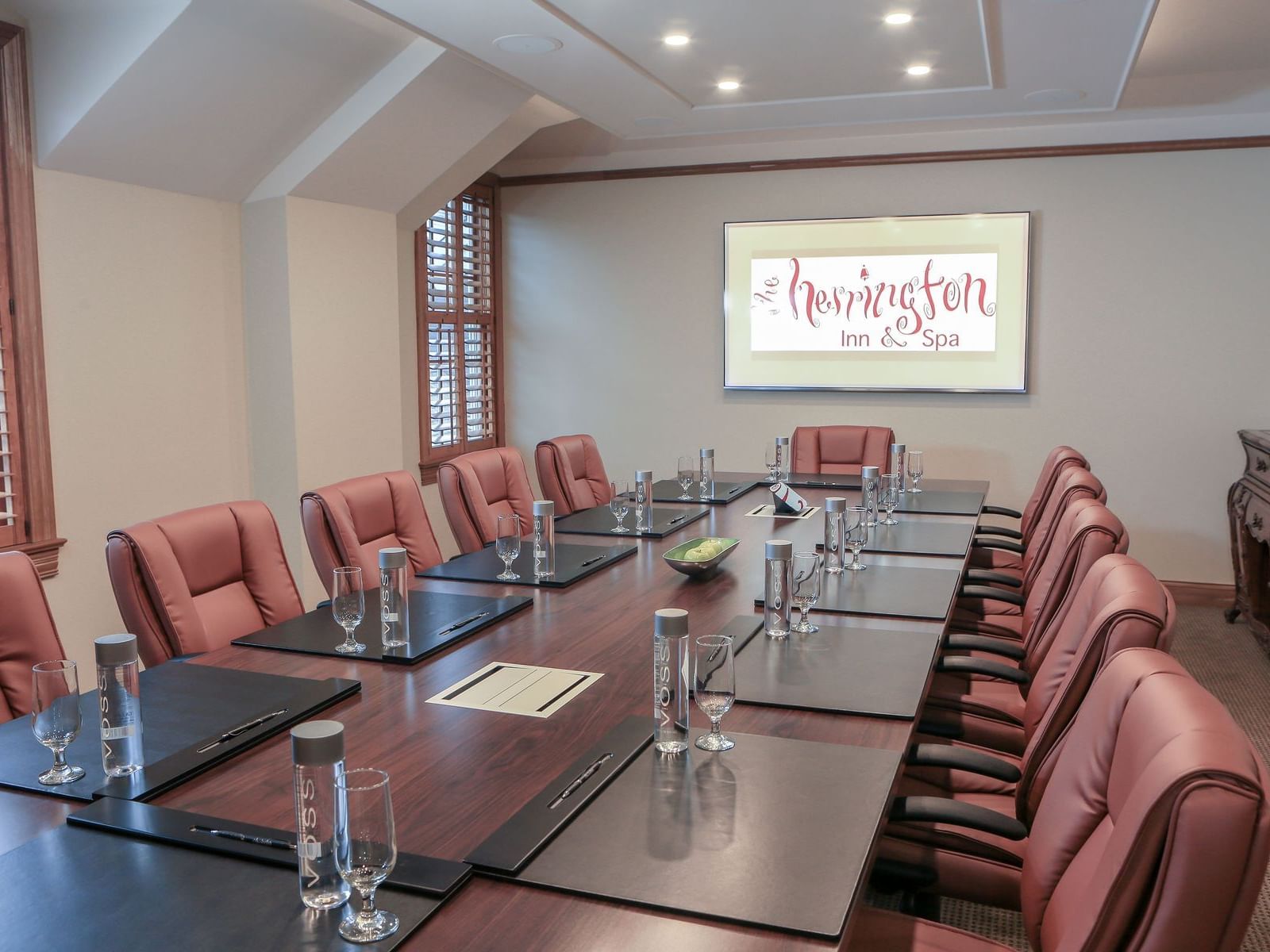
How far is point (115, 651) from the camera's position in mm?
1627

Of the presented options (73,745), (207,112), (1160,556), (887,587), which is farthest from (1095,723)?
(1160,556)

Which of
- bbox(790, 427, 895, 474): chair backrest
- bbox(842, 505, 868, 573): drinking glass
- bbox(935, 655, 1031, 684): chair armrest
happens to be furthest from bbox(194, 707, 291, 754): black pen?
bbox(790, 427, 895, 474): chair backrest

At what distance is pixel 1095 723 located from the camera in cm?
152

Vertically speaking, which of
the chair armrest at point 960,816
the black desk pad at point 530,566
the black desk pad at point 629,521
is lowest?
the chair armrest at point 960,816

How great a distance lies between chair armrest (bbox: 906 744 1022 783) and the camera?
2031 mm

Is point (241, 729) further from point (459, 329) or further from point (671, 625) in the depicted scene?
point (459, 329)

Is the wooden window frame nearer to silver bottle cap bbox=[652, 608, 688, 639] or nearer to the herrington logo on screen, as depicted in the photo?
silver bottle cap bbox=[652, 608, 688, 639]

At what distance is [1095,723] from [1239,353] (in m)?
5.05

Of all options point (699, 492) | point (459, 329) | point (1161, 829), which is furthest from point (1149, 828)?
point (459, 329)

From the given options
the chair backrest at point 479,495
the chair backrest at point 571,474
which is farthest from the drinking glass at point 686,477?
the chair backrest at point 479,495

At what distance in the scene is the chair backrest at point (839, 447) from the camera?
541 centimetres

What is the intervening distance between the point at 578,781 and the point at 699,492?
3080 millimetres

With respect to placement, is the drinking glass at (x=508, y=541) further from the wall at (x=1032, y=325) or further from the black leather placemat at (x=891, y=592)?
the wall at (x=1032, y=325)

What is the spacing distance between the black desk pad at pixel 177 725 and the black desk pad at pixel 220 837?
0.22 ft
